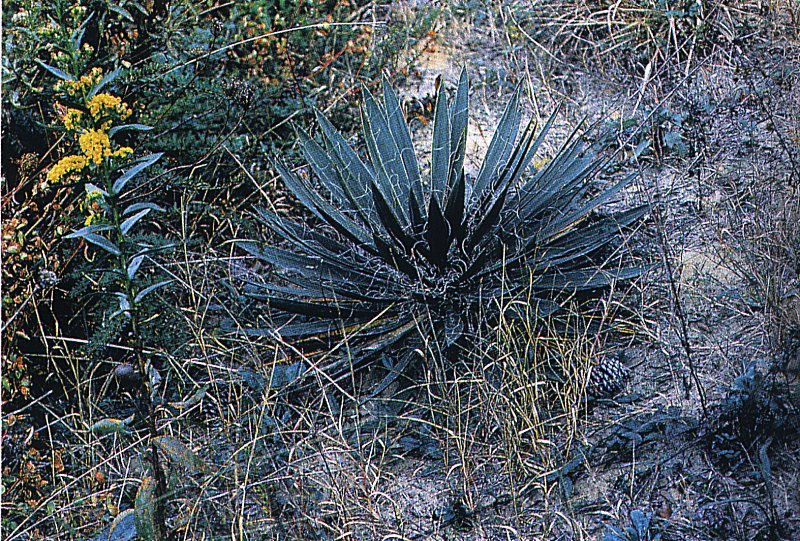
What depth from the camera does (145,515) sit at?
2.38 meters

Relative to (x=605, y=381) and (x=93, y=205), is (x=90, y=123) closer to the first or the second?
(x=93, y=205)

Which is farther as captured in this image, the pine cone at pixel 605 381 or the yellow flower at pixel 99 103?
the pine cone at pixel 605 381

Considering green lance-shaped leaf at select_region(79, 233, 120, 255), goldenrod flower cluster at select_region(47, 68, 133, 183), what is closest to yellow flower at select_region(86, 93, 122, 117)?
goldenrod flower cluster at select_region(47, 68, 133, 183)

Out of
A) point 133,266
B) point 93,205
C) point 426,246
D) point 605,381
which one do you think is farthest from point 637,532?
point 93,205

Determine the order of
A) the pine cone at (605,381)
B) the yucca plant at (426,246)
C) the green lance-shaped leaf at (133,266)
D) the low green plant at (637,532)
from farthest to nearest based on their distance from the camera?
the yucca plant at (426,246)
the pine cone at (605,381)
the green lance-shaped leaf at (133,266)
the low green plant at (637,532)

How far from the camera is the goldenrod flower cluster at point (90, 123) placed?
232 centimetres

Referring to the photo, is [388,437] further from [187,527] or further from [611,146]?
[611,146]

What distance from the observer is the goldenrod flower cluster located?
7.61 feet

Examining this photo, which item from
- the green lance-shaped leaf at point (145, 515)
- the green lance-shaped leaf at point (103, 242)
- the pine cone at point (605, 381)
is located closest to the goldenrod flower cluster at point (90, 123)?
the green lance-shaped leaf at point (103, 242)

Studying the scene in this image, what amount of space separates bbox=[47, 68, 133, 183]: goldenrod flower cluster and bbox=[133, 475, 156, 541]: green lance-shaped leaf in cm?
93

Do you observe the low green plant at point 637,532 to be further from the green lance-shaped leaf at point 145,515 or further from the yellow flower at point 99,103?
the yellow flower at point 99,103

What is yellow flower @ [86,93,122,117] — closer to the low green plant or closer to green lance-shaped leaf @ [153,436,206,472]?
green lance-shaped leaf @ [153,436,206,472]

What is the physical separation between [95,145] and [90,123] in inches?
4.0

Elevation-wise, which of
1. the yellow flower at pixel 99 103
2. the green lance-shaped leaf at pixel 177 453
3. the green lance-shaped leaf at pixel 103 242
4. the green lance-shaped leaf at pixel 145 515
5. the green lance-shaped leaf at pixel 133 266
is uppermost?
the yellow flower at pixel 99 103
